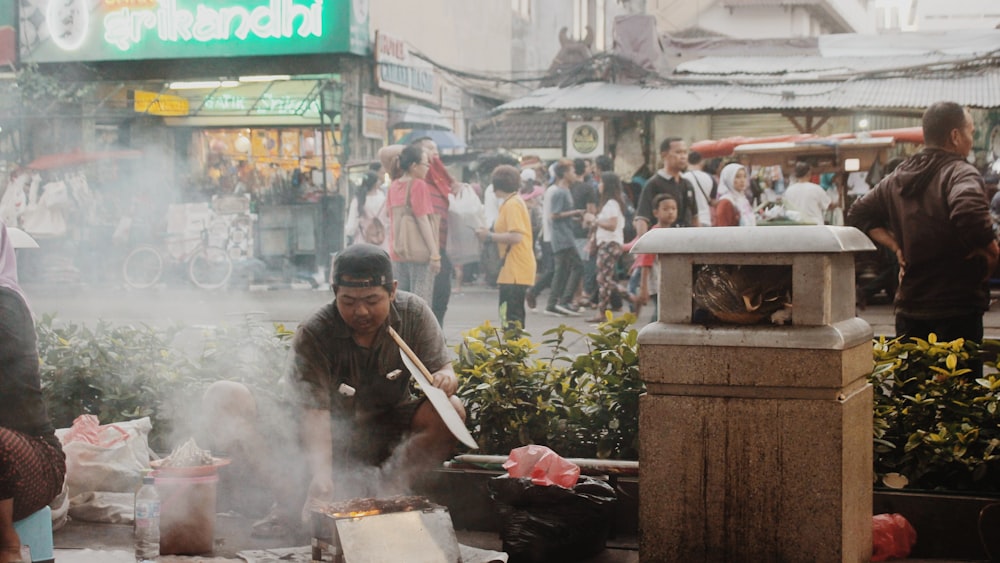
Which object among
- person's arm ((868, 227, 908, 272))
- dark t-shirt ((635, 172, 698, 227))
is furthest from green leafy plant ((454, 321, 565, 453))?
dark t-shirt ((635, 172, 698, 227))

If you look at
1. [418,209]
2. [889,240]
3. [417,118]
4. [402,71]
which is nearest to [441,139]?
[417,118]

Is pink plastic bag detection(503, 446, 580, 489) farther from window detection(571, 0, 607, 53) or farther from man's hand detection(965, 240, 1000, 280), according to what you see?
window detection(571, 0, 607, 53)

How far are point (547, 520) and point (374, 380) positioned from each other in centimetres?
106

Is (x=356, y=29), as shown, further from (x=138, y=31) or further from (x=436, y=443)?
(x=436, y=443)

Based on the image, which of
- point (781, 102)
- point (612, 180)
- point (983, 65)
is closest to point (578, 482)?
point (612, 180)

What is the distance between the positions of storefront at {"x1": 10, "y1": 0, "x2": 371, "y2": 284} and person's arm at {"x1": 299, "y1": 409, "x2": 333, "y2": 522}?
561 inches

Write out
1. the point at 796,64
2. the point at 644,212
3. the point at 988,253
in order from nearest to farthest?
1. the point at 988,253
2. the point at 644,212
3. the point at 796,64

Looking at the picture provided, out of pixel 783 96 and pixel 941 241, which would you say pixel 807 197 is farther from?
pixel 941 241

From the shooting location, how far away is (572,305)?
46.7 ft

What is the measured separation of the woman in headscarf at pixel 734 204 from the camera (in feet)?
37.2

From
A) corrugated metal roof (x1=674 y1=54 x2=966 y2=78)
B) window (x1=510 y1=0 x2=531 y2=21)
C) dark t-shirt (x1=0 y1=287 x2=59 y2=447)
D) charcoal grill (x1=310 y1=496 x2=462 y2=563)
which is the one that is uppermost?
window (x1=510 y1=0 x2=531 y2=21)

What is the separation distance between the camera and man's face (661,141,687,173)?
1009cm

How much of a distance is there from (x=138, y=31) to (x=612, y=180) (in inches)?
472

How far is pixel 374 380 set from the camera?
4914mm
